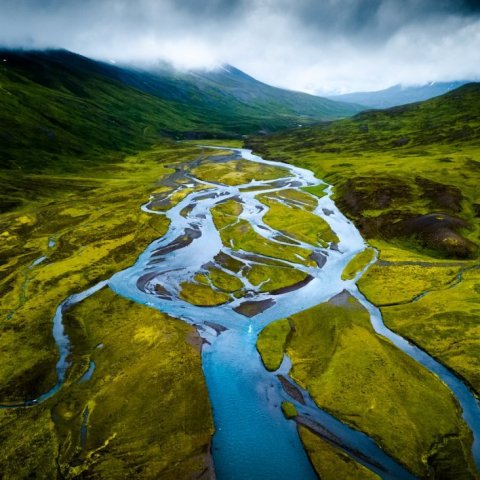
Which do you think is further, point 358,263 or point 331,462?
point 358,263

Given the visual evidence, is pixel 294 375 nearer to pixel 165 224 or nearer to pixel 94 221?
pixel 165 224

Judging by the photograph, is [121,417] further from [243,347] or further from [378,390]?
[378,390]

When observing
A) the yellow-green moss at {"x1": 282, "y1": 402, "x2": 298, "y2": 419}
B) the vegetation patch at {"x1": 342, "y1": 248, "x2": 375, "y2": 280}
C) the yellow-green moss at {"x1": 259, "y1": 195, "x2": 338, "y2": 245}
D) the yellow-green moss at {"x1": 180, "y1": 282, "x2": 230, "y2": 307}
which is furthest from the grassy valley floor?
the yellow-green moss at {"x1": 259, "y1": 195, "x2": 338, "y2": 245}

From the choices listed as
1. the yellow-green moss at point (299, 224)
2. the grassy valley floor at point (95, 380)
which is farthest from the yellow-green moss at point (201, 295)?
the yellow-green moss at point (299, 224)

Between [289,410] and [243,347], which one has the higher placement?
[289,410]

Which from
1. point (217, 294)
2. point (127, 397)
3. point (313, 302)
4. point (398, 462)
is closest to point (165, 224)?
point (217, 294)

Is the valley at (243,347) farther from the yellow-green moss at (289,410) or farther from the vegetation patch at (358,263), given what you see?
the vegetation patch at (358,263)

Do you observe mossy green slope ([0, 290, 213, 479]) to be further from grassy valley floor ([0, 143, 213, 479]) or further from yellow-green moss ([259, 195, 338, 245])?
yellow-green moss ([259, 195, 338, 245])

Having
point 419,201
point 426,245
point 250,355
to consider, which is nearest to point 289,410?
point 250,355

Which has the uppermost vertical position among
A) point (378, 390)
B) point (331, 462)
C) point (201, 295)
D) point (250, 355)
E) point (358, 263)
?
point (378, 390)
